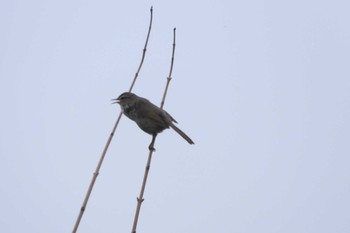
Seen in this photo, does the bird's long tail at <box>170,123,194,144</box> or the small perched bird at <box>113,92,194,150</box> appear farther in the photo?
the small perched bird at <box>113,92,194,150</box>

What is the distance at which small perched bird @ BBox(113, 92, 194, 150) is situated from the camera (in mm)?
6516

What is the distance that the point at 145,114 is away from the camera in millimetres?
6586

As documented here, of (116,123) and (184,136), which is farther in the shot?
(184,136)

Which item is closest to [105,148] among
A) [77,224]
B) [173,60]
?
[77,224]

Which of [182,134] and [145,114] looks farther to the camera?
[145,114]

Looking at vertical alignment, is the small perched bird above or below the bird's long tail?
above

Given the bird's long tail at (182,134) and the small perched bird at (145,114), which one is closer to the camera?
the bird's long tail at (182,134)

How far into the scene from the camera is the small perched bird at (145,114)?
652cm

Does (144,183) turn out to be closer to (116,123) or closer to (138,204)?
(138,204)

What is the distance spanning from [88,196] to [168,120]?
346 cm

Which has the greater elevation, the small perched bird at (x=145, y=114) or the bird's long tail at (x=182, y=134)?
the small perched bird at (x=145, y=114)

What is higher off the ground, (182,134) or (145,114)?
(145,114)

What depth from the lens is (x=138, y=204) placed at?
3.33m

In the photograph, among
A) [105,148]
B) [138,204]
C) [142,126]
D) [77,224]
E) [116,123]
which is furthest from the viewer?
[142,126]
